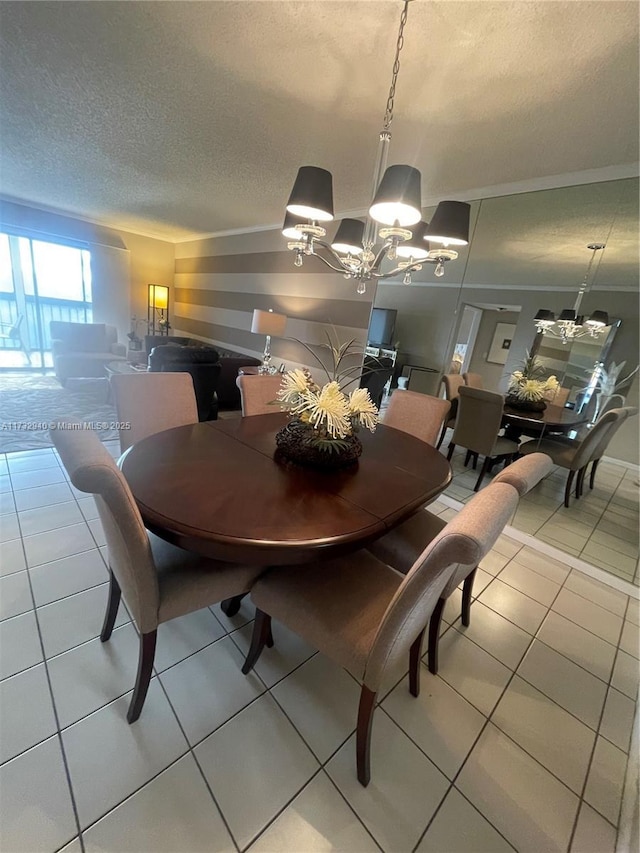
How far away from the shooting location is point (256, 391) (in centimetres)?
214

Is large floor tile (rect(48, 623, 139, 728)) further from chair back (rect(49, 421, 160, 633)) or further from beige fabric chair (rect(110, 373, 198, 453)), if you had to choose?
beige fabric chair (rect(110, 373, 198, 453))

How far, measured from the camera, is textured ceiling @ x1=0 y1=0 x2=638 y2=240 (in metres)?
1.30

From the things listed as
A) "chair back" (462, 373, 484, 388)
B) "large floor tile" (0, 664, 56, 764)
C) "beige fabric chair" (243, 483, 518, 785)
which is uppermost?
"chair back" (462, 373, 484, 388)

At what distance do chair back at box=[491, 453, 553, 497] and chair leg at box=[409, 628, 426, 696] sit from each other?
66cm

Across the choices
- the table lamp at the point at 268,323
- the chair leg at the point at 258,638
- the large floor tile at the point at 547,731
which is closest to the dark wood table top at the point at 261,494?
the chair leg at the point at 258,638

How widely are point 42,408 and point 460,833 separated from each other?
4.88 meters

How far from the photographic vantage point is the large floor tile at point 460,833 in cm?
94

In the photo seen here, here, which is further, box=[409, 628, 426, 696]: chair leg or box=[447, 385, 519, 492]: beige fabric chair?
box=[447, 385, 519, 492]: beige fabric chair

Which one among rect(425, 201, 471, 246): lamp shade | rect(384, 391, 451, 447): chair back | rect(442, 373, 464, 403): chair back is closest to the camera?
rect(425, 201, 471, 246): lamp shade

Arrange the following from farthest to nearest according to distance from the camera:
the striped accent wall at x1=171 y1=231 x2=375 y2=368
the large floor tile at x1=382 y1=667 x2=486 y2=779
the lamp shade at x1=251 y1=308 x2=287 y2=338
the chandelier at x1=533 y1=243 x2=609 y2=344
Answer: the lamp shade at x1=251 y1=308 x2=287 y2=338
the striped accent wall at x1=171 y1=231 x2=375 y2=368
the chandelier at x1=533 y1=243 x2=609 y2=344
the large floor tile at x1=382 y1=667 x2=486 y2=779

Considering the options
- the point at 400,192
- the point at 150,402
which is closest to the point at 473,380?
the point at 400,192

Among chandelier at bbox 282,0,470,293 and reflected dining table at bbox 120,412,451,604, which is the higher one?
chandelier at bbox 282,0,470,293

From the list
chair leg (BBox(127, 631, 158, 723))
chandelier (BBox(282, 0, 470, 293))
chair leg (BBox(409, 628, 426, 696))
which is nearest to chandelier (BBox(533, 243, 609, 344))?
chandelier (BBox(282, 0, 470, 293))

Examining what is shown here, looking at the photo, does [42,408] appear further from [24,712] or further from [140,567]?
[140,567]
